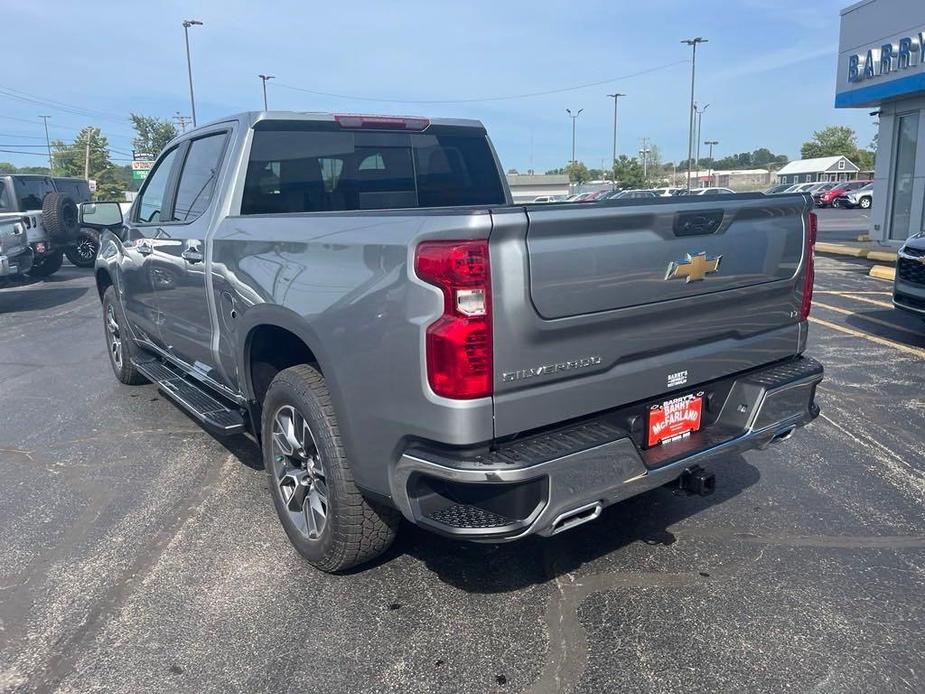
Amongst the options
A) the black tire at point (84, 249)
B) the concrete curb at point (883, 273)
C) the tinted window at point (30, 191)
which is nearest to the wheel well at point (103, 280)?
the tinted window at point (30, 191)

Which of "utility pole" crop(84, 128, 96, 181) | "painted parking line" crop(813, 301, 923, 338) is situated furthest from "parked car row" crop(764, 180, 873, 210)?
"utility pole" crop(84, 128, 96, 181)

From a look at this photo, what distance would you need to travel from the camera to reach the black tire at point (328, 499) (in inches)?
121

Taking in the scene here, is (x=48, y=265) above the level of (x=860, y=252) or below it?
above

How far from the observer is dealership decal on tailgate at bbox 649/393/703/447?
3.12 metres

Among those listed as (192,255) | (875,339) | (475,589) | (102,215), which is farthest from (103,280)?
(875,339)

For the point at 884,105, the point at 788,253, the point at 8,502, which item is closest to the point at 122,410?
the point at 8,502

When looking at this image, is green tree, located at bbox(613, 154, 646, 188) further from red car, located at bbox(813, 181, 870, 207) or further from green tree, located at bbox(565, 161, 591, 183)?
red car, located at bbox(813, 181, 870, 207)

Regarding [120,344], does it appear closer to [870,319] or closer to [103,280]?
[103,280]

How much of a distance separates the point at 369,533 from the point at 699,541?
5.38 feet

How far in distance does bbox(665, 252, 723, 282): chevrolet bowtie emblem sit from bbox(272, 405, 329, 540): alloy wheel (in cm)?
166

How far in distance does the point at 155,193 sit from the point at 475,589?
12.7ft

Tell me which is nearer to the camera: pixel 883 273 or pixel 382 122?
pixel 382 122

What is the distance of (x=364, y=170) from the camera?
4605 millimetres

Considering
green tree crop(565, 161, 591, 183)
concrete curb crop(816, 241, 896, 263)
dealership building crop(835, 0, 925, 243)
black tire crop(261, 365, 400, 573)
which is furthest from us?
green tree crop(565, 161, 591, 183)
